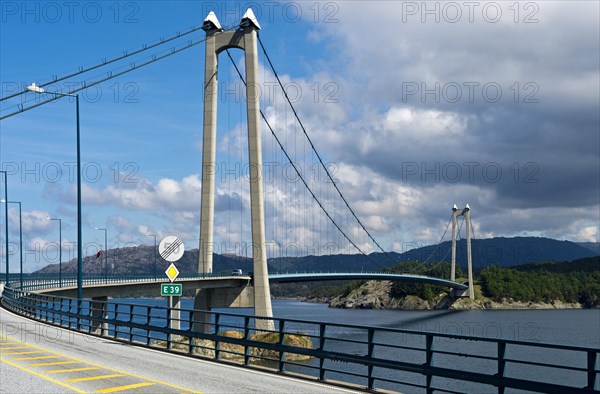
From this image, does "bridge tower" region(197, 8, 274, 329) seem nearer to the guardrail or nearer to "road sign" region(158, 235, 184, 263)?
the guardrail

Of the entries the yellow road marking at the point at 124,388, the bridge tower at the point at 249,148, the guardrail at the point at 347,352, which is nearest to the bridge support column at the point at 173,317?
the guardrail at the point at 347,352

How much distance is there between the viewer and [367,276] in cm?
10600

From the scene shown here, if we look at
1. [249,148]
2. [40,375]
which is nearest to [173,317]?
[40,375]

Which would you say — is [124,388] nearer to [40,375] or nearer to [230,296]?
[40,375]

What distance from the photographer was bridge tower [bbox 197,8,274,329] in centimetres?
6194

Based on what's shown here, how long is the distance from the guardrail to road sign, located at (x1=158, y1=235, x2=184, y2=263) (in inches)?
73.3

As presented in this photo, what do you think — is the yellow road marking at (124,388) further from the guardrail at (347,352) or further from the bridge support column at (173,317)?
the bridge support column at (173,317)

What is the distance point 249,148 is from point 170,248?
136ft

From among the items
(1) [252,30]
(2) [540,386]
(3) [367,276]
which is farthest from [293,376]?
(3) [367,276]

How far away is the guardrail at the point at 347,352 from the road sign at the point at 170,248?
6.11ft

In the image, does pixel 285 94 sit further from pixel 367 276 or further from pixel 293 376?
pixel 293 376

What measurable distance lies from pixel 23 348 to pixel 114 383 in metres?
8.75

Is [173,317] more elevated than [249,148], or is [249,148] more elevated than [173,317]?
[249,148]

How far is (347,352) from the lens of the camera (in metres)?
47.7
